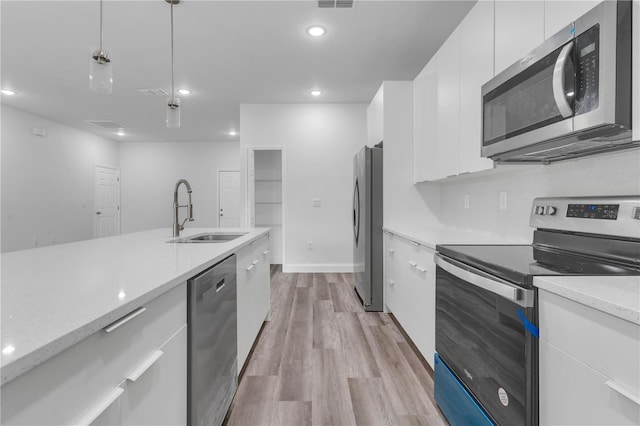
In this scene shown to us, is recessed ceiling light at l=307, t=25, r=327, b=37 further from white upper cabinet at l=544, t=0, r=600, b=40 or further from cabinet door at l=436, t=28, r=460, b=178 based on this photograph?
white upper cabinet at l=544, t=0, r=600, b=40

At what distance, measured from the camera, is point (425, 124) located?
2916mm

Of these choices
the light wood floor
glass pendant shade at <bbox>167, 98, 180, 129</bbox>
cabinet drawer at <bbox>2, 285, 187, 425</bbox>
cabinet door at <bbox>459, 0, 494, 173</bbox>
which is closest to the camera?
cabinet drawer at <bbox>2, 285, 187, 425</bbox>

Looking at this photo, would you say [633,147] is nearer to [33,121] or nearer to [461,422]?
[461,422]

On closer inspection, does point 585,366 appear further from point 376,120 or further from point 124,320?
point 376,120

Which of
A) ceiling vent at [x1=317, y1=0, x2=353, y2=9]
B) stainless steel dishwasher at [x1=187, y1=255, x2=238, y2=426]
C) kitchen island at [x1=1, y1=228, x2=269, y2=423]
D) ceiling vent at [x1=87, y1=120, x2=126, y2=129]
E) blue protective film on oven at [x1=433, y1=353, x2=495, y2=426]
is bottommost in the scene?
blue protective film on oven at [x1=433, y1=353, x2=495, y2=426]

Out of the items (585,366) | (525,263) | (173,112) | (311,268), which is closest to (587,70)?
(525,263)

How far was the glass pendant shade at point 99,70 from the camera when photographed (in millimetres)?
1672

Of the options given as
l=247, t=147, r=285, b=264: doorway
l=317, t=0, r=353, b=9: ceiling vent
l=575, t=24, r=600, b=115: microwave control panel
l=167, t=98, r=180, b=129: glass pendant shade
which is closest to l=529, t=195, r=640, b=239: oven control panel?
l=575, t=24, r=600, b=115: microwave control panel

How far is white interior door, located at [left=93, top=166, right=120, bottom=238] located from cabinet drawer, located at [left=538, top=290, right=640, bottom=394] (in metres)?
8.77

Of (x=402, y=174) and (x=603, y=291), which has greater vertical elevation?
(x=402, y=174)

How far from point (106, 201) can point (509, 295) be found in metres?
8.95

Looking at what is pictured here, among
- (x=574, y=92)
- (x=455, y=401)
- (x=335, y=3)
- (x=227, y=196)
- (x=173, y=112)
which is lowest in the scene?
(x=455, y=401)

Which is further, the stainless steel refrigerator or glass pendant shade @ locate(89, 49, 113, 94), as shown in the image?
the stainless steel refrigerator

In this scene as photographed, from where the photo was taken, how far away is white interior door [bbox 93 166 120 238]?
7496 mm
